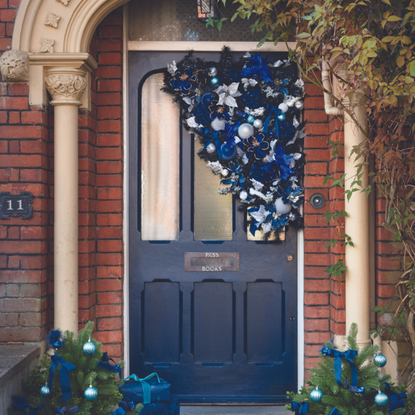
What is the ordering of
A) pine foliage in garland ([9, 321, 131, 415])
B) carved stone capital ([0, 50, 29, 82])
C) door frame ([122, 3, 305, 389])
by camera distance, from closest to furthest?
pine foliage in garland ([9, 321, 131, 415]) < carved stone capital ([0, 50, 29, 82]) < door frame ([122, 3, 305, 389])

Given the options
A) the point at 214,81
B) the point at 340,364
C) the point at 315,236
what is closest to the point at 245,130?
the point at 214,81

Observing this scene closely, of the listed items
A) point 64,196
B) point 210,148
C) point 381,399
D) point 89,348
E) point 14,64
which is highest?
point 14,64

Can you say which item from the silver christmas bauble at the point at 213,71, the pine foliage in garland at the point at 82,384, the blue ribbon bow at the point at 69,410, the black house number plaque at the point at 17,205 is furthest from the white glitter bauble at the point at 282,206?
the blue ribbon bow at the point at 69,410

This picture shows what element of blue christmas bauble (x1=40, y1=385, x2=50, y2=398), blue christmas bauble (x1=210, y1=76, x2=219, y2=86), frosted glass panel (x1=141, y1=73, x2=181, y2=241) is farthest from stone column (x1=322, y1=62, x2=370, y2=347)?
blue christmas bauble (x1=40, y1=385, x2=50, y2=398)

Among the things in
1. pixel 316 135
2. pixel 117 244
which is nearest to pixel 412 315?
pixel 316 135

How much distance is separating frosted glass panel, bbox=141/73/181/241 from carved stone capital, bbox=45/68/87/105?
60cm

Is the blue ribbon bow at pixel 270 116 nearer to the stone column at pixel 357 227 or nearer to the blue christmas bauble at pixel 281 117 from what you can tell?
the blue christmas bauble at pixel 281 117

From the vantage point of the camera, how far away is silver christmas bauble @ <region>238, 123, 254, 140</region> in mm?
3275

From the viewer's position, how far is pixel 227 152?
10.9ft

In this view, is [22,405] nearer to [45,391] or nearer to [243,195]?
[45,391]

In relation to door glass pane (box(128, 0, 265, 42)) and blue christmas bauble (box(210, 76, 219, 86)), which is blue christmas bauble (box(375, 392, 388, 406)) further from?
door glass pane (box(128, 0, 265, 42))

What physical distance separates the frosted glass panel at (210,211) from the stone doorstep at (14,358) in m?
1.36

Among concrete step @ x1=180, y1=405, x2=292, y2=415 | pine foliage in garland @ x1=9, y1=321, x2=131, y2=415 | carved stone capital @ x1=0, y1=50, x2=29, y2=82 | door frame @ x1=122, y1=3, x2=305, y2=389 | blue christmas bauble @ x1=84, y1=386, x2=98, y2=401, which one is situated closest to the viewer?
blue christmas bauble @ x1=84, y1=386, x2=98, y2=401

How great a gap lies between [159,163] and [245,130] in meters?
0.70
